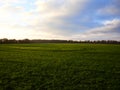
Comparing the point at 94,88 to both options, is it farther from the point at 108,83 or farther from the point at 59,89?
the point at 59,89

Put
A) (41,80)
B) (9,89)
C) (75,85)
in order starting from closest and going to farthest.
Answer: (9,89)
(75,85)
(41,80)

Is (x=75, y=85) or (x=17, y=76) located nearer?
(x=75, y=85)

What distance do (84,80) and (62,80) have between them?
5.92 ft

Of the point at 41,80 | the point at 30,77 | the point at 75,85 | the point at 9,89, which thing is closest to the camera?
the point at 9,89

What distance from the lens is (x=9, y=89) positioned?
10.3 meters

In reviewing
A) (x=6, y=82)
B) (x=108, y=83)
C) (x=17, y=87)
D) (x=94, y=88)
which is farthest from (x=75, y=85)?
(x=6, y=82)

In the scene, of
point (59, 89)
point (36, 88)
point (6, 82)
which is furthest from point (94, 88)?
point (6, 82)

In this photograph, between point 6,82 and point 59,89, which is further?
point 6,82

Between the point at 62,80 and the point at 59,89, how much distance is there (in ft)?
6.62

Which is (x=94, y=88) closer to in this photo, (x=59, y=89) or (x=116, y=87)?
(x=116, y=87)

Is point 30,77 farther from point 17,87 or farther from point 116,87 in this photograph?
point 116,87

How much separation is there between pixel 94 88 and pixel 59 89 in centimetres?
245

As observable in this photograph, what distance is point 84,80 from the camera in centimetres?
1250

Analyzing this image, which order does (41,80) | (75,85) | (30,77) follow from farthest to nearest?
(30,77), (41,80), (75,85)
